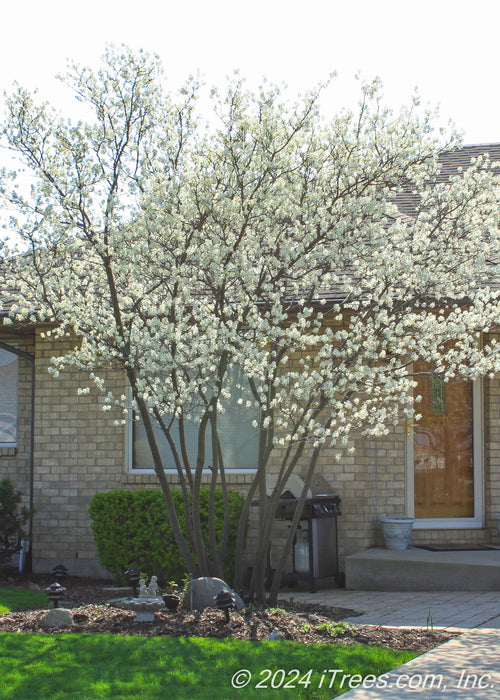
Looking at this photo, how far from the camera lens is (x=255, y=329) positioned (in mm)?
6668

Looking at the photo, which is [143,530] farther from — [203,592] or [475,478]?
[475,478]

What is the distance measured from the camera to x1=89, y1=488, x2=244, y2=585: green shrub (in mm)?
8867

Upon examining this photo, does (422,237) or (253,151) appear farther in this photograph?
(422,237)

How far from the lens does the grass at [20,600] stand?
7.70m

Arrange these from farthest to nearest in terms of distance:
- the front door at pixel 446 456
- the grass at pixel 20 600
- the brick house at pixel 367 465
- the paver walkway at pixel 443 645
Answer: the front door at pixel 446 456, the brick house at pixel 367 465, the grass at pixel 20 600, the paver walkway at pixel 443 645

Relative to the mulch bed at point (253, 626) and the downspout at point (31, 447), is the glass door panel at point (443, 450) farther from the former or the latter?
the downspout at point (31, 447)

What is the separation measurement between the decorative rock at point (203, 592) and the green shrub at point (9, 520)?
356 cm

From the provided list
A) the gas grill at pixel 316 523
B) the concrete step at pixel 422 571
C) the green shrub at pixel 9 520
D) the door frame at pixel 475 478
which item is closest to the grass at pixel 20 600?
the green shrub at pixel 9 520

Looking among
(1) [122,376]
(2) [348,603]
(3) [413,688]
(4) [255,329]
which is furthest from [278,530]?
(3) [413,688]

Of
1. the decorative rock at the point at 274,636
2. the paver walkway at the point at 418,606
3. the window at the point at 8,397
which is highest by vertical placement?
the window at the point at 8,397

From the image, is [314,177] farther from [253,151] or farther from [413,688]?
[413,688]

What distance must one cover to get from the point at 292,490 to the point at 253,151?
3814 millimetres

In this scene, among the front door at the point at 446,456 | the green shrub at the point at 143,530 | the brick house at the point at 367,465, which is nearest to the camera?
the green shrub at the point at 143,530

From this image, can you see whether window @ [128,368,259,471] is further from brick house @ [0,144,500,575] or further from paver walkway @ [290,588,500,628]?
paver walkway @ [290,588,500,628]
